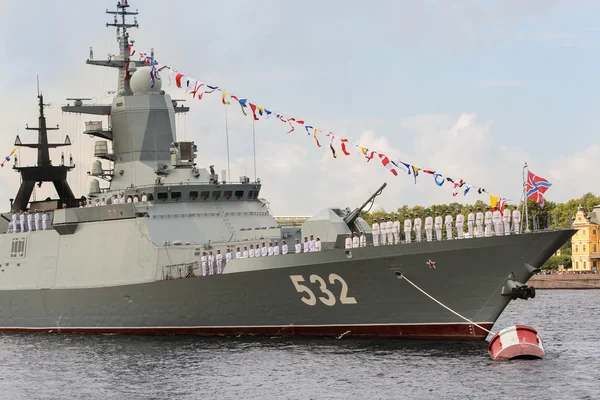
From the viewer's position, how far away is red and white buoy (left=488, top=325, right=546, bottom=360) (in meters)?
23.4

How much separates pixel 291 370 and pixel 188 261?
7.88m

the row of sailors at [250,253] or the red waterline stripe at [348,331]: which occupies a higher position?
the row of sailors at [250,253]

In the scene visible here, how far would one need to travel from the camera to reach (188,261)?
29.9m

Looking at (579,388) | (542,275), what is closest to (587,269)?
(542,275)

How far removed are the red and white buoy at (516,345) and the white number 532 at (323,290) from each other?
4250 millimetres

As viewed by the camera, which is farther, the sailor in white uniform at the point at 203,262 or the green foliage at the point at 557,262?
the green foliage at the point at 557,262

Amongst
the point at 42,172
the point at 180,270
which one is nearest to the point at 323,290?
the point at 180,270

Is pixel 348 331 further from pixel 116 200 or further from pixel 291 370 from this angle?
pixel 116 200

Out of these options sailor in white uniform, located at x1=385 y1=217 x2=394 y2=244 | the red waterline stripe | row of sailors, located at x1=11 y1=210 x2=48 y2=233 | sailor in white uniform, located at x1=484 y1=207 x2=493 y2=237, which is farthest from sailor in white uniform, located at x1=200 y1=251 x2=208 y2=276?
sailor in white uniform, located at x1=484 y1=207 x2=493 y2=237

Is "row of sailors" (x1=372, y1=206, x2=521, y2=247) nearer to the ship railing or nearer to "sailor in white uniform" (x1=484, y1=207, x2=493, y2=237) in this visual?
"sailor in white uniform" (x1=484, y1=207, x2=493, y2=237)

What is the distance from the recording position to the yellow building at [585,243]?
8931 cm

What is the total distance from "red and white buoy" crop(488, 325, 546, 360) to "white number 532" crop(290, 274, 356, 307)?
4.25 metres

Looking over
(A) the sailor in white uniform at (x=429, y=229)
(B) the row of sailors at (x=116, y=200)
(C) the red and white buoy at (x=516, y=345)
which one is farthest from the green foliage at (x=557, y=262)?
(C) the red and white buoy at (x=516, y=345)

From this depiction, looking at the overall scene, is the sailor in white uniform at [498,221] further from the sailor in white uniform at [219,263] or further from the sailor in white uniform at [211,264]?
the sailor in white uniform at [211,264]
